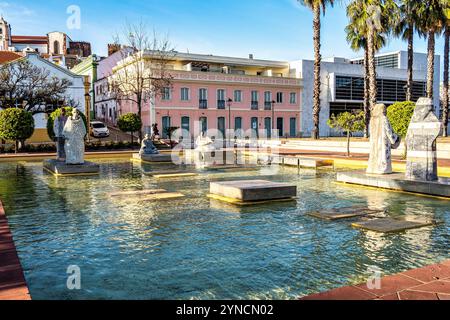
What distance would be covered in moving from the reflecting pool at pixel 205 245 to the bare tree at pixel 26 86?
26.9m

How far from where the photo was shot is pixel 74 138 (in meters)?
17.1

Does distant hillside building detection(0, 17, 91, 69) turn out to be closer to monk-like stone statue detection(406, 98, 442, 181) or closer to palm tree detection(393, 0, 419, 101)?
palm tree detection(393, 0, 419, 101)

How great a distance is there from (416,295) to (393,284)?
12.2 inches

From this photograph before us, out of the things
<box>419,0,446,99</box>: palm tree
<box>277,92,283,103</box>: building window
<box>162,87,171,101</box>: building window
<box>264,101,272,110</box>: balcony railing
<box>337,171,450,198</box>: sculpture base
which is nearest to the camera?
<box>337,171,450,198</box>: sculpture base

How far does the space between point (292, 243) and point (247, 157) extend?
18911mm

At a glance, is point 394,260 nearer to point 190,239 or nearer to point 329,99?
point 190,239

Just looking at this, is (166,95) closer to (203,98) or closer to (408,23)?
(203,98)

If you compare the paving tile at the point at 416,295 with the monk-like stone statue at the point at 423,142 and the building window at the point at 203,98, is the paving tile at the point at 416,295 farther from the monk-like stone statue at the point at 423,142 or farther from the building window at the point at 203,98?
the building window at the point at 203,98

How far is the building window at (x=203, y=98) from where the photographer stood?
47.4m

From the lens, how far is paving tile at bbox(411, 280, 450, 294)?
4.24 m

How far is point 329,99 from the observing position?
55312mm

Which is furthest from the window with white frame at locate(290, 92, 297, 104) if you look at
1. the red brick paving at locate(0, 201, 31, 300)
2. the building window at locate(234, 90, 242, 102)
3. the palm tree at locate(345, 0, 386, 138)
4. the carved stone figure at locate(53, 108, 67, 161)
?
the red brick paving at locate(0, 201, 31, 300)

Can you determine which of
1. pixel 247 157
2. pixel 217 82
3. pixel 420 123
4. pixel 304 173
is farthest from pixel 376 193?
pixel 217 82

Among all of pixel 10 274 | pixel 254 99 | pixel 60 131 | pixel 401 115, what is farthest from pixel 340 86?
pixel 10 274
